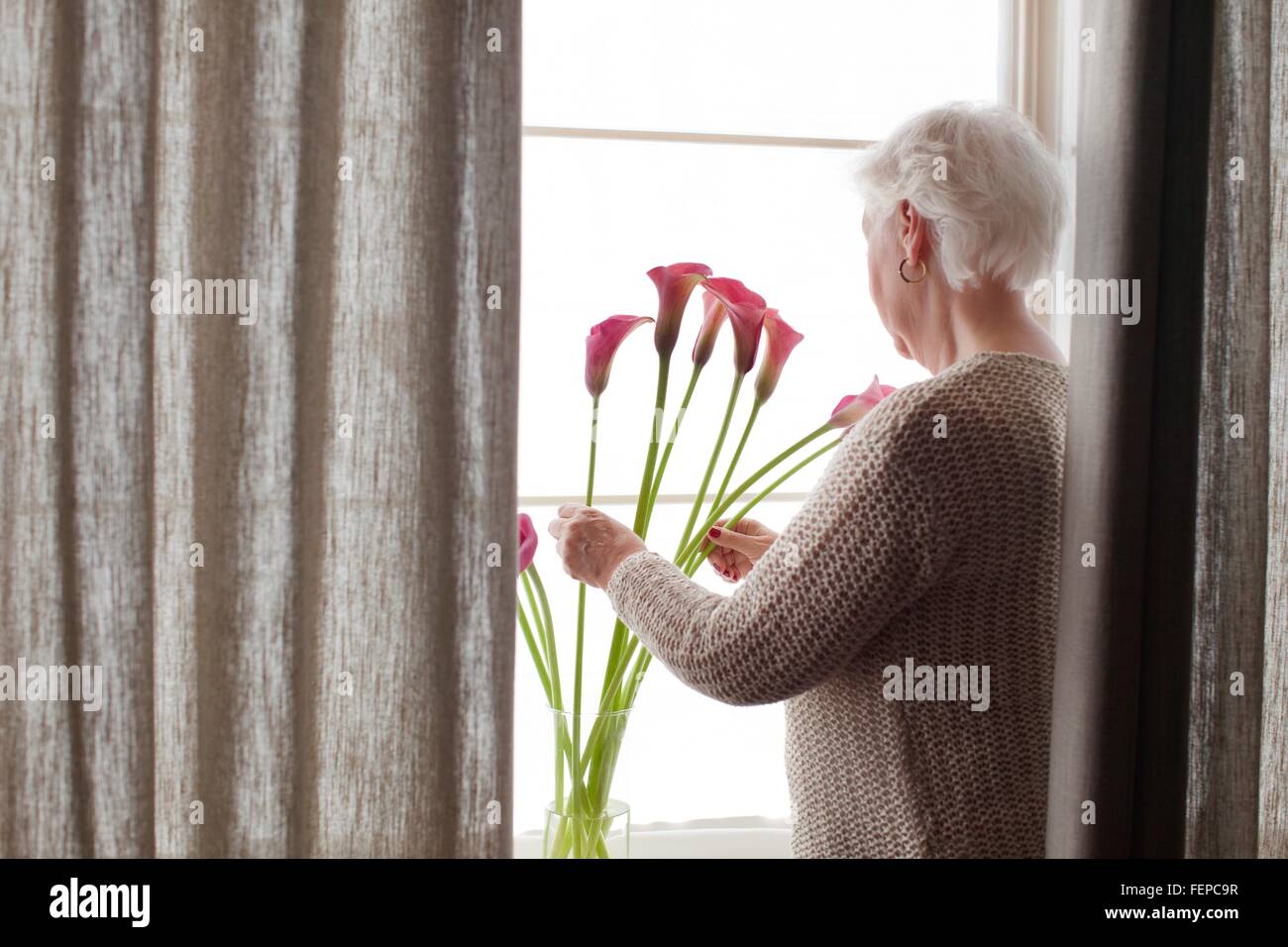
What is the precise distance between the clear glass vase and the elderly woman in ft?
0.57

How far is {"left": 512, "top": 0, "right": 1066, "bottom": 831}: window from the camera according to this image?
1.44 m

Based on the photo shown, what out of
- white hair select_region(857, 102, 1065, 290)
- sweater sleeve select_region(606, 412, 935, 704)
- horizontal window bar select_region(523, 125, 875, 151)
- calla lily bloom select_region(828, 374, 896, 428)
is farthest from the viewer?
horizontal window bar select_region(523, 125, 875, 151)

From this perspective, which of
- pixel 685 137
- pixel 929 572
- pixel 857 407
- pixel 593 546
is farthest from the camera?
pixel 685 137

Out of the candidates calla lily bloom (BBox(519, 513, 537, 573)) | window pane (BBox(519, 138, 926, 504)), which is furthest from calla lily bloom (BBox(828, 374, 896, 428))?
calla lily bloom (BBox(519, 513, 537, 573))

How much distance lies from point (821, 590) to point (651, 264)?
2.36 feet

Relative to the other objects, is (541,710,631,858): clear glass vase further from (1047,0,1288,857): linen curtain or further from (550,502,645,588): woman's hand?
(1047,0,1288,857): linen curtain

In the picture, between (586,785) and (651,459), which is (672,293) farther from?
(586,785)

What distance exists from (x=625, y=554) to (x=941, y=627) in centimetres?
35

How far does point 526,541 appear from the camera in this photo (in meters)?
→ 1.11

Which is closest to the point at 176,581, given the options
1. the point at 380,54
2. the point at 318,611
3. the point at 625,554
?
the point at 318,611

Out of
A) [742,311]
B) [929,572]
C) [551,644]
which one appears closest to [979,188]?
[742,311]

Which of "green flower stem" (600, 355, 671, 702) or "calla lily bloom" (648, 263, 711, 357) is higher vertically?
"calla lily bloom" (648, 263, 711, 357)

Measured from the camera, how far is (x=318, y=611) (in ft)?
3.27

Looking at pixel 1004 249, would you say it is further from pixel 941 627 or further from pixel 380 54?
pixel 380 54
